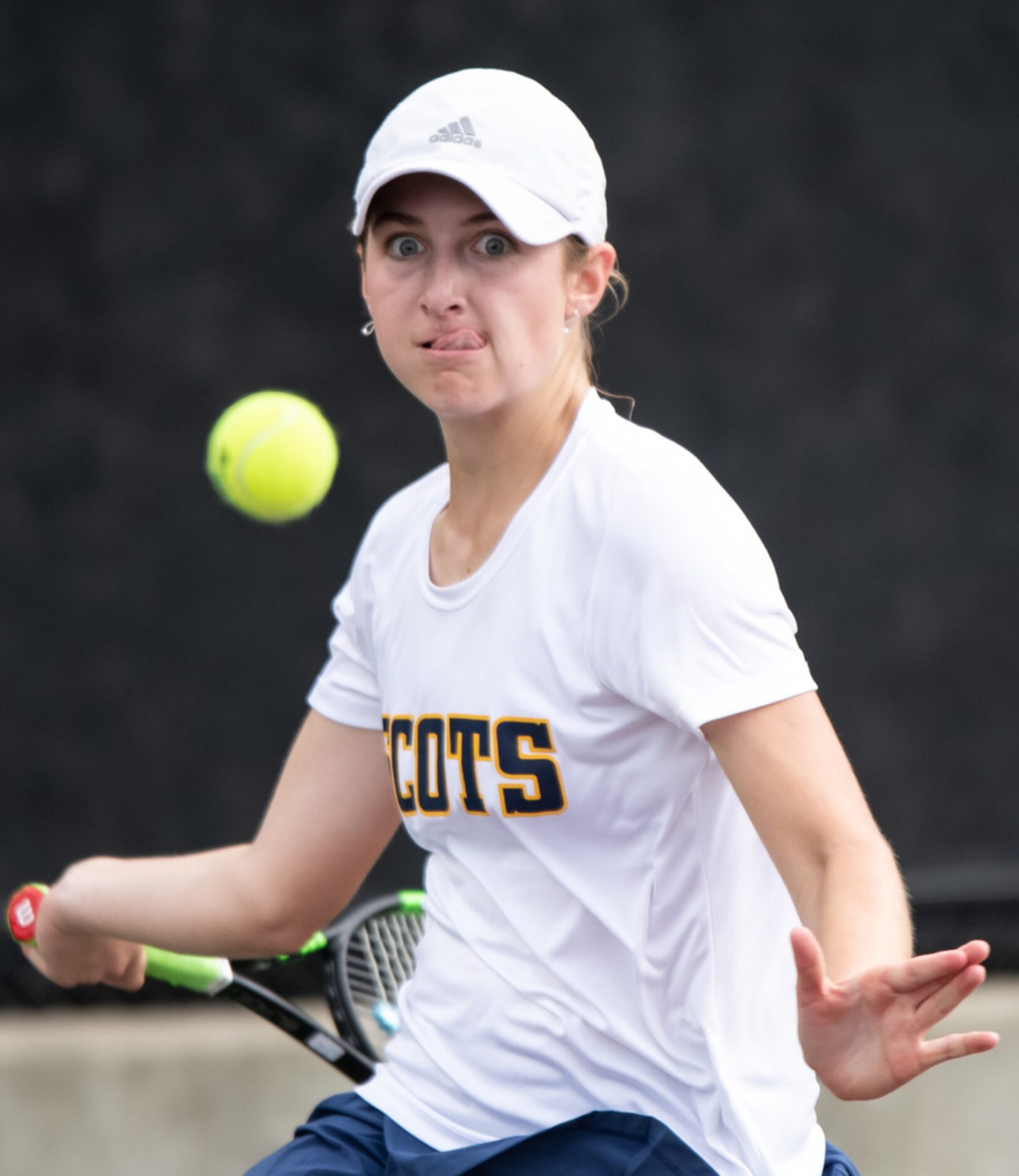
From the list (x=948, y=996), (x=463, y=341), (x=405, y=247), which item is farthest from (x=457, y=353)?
(x=948, y=996)

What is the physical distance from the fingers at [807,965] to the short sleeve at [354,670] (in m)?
0.70

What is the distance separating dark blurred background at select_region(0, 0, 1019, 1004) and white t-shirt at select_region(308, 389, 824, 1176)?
6.28ft

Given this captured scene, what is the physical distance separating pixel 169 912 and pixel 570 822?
0.58 m

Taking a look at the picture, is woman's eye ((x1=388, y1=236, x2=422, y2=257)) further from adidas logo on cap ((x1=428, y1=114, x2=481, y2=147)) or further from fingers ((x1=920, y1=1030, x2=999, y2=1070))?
fingers ((x1=920, y1=1030, x2=999, y2=1070))

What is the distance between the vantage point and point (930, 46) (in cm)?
350

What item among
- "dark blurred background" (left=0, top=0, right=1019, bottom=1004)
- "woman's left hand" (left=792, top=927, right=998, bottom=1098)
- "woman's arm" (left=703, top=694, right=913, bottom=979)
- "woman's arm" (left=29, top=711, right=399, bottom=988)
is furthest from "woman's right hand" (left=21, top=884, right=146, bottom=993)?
"dark blurred background" (left=0, top=0, right=1019, bottom=1004)

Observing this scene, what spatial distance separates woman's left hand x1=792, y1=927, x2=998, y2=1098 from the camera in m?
1.17

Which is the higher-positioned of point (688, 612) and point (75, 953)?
point (688, 612)

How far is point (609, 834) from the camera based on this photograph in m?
1.51

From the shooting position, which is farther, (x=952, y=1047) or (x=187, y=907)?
(x=187, y=907)

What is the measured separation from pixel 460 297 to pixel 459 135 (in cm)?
14

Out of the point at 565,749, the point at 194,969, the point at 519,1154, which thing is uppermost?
the point at 565,749

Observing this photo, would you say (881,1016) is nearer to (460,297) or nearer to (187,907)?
(460,297)

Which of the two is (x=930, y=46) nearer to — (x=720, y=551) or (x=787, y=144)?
(x=787, y=144)
